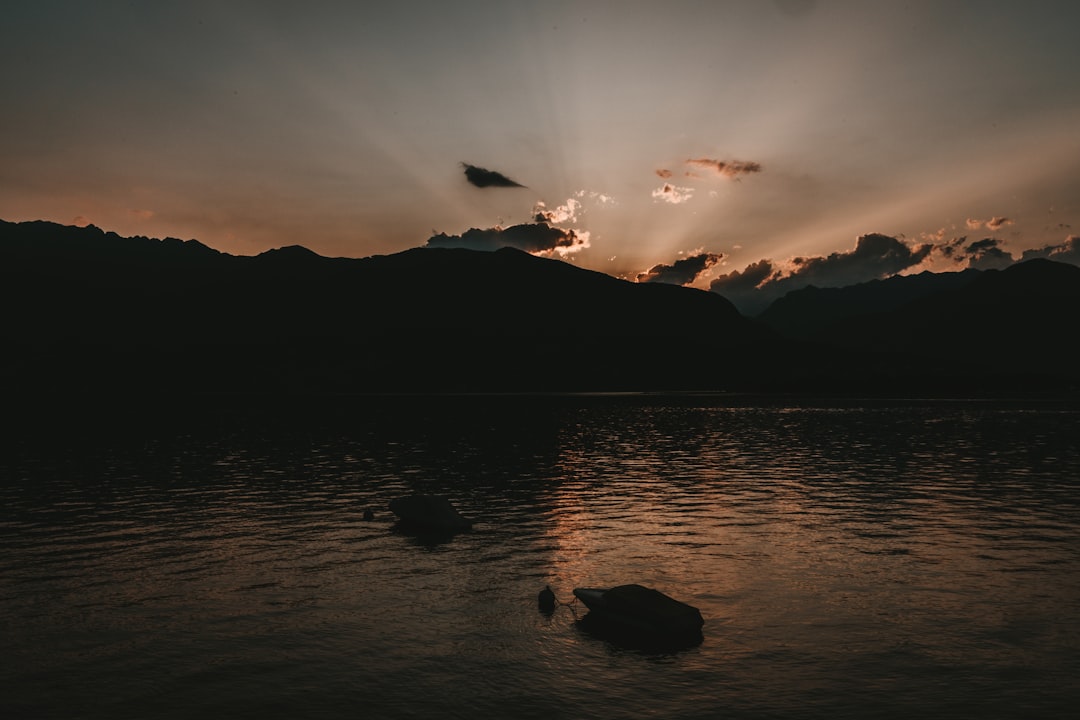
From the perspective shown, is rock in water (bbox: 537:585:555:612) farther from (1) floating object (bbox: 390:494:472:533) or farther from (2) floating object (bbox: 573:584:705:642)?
(1) floating object (bbox: 390:494:472:533)

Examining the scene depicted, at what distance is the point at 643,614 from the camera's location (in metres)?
27.6

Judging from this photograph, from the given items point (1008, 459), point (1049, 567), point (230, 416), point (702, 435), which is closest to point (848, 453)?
Result: point (1008, 459)

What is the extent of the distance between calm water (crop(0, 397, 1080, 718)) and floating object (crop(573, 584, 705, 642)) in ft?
3.00

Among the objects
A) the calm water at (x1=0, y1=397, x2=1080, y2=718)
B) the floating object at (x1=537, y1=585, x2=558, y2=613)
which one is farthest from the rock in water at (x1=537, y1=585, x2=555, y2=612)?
the calm water at (x1=0, y1=397, x2=1080, y2=718)

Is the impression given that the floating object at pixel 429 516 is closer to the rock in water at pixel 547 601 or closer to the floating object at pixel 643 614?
the rock in water at pixel 547 601

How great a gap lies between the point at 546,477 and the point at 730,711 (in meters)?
52.2

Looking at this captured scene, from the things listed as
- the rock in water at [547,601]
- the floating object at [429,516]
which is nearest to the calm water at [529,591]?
the rock in water at [547,601]

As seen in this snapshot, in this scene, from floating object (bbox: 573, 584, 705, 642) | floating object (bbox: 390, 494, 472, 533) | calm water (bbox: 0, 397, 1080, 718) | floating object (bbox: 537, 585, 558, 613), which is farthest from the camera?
floating object (bbox: 390, 494, 472, 533)

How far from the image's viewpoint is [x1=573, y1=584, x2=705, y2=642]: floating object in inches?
1064

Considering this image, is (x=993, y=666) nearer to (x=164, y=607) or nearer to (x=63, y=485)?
(x=164, y=607)

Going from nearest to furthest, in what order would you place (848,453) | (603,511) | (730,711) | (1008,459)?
(730,711)
(603,511)
(1008,459)
(848,453)

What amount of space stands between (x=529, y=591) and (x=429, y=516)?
14566mm

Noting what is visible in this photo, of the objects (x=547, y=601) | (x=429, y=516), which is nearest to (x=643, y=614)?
(x=547, y=601)

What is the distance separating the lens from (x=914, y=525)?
48750mm
